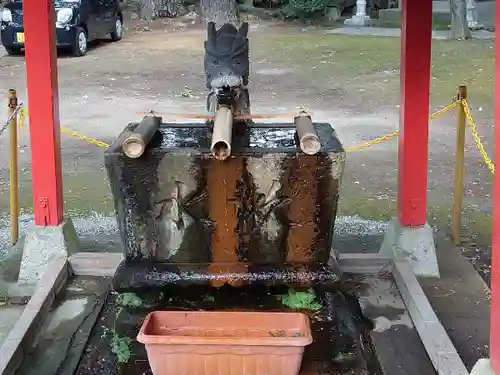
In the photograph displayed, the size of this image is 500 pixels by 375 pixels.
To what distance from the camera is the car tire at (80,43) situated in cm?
1662

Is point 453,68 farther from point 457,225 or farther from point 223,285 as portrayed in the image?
point 223,285

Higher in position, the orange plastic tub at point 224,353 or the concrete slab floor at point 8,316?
the orange plastic tub at point 224,353

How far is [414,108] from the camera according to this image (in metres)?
5.41

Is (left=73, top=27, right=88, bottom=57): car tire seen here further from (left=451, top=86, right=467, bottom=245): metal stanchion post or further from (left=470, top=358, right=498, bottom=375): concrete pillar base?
A: (left=470, top=358, right=498, bottom=375): concrete pillar base

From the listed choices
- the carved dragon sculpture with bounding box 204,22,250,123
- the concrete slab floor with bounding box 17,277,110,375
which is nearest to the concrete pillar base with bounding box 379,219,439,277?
the carved dragon sculpture with bounding box 204,22,250,123

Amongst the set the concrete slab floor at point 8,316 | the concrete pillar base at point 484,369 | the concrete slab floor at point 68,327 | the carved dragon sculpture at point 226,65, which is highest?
the carved dragon sculpture at point 226,65

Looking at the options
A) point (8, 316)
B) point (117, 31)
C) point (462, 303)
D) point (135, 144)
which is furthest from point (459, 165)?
point (117, 31)

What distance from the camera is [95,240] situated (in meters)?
6.34

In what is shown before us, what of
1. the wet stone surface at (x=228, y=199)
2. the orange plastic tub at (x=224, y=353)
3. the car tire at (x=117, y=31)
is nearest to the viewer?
the orange plastic tub at (x=224, y=353)

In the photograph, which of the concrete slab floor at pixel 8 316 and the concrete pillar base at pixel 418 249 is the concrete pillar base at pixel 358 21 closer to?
the concrete pillar base at pixel 418 249

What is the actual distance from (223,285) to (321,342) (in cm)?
74

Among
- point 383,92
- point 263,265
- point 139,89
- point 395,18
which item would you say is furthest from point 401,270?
point 395,18

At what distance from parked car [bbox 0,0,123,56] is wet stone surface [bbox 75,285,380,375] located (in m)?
12.6

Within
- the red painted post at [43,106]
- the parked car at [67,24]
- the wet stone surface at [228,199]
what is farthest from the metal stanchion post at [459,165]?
the parked car at [67,24]
